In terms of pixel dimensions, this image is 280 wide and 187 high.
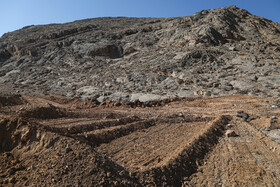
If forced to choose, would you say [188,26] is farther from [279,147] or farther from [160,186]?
[160,186]

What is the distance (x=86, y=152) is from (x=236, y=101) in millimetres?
8410

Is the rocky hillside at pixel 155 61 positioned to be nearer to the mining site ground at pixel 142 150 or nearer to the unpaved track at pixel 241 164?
the mining site ground at pixel 142 150

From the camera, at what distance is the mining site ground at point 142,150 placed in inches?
114

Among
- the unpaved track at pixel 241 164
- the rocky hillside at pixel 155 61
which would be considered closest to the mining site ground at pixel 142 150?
the unpaved track at pixel 241 164

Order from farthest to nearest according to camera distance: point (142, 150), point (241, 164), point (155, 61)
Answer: point (155, 61), point (142, 150), point (241, 164)

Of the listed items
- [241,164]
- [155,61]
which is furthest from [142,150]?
[155,61]

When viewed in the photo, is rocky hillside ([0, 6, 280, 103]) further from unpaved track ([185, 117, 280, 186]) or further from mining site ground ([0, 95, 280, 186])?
unpaved track ([185, 117, 280, 186])

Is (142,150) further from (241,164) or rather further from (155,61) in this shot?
(155,61)

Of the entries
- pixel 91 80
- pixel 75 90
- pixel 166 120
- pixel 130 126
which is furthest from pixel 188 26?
pixel 130 126

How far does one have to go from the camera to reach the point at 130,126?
6066 millimetres

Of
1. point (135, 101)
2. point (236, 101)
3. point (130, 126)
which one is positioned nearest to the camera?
point (130, 126)

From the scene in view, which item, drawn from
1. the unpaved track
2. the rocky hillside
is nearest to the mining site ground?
the unpaved track

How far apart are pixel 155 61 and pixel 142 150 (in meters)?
11.3

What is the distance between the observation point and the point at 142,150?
4594 millimetres
